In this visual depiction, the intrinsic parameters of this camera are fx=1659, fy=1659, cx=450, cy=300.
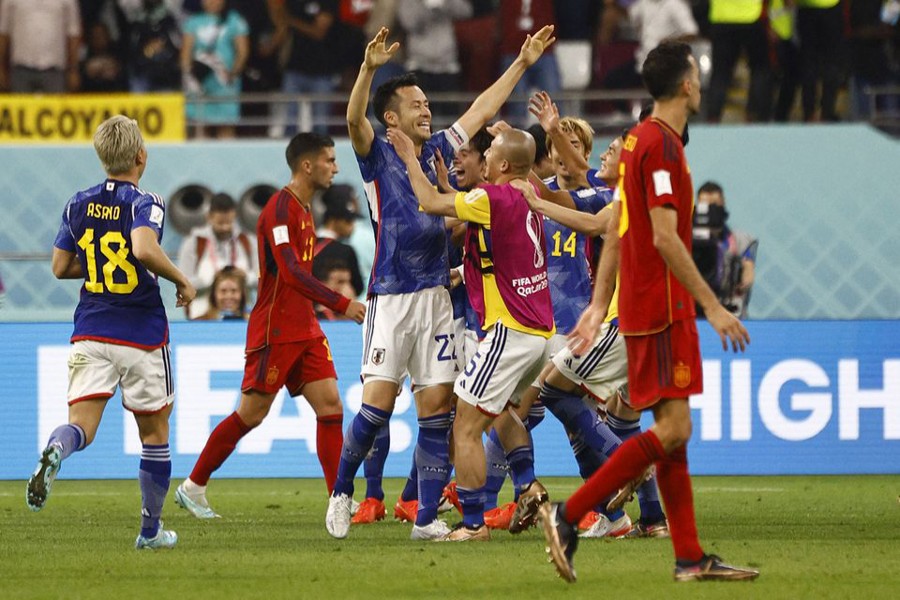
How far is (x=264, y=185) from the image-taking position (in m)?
16.1

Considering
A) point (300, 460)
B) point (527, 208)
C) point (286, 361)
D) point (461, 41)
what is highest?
point (461, 41)

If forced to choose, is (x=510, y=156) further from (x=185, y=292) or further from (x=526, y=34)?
(x=526, y=34)

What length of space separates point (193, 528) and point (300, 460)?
3450 millimetres

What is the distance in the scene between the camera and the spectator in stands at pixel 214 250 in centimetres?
1468

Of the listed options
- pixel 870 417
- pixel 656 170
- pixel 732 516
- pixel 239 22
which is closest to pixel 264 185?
pixel 239 22

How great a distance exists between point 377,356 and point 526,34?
27.1 feet

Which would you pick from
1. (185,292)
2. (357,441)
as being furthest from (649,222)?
(357,441)

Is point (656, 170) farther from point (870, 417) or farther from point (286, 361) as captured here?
point (870, 417)

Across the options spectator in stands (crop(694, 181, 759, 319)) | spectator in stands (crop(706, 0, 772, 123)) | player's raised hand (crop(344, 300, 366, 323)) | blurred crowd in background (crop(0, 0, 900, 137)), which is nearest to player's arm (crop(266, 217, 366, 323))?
player's raised hand (crop(344, 300, 366, 323))

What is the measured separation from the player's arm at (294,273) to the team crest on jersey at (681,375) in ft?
9.25

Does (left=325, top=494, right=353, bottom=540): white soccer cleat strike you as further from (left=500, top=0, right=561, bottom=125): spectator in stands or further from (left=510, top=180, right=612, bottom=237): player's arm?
(left=500, top=0, right=561, bottom=125): spectator in stands

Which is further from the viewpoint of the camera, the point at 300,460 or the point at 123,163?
the point at 300,460

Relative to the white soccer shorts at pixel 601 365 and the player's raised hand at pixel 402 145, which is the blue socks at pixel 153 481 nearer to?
the player's raised hand at pixel 402 145

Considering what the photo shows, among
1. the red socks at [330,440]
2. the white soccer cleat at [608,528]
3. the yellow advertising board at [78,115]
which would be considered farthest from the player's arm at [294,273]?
the yellow advertising board at [78,115]
